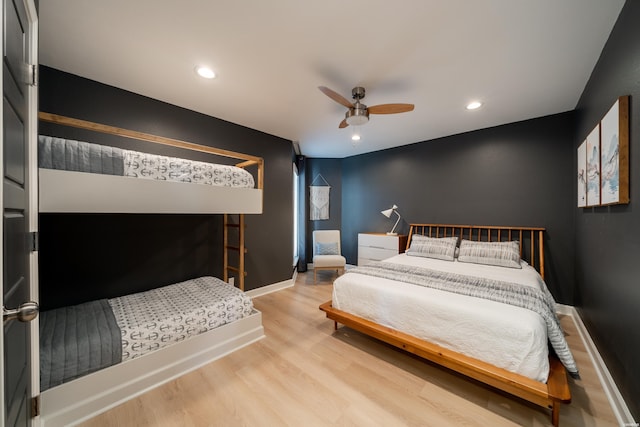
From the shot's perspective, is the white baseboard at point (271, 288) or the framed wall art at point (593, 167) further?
the white baseboard at point (271, 288)

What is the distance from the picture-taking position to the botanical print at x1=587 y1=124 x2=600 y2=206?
6.00 ft

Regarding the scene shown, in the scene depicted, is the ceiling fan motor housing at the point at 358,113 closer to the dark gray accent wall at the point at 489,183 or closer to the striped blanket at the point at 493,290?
the striped blanket at the point at 493,290

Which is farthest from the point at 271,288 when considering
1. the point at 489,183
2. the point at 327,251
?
the point at 489,183

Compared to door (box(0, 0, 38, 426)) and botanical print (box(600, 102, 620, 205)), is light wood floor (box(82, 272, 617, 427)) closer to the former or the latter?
door (box(0, 0, 38, 426))

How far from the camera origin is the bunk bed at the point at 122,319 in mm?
1388

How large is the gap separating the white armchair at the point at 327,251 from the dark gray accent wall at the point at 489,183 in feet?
2.31

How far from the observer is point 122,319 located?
5.86 feet

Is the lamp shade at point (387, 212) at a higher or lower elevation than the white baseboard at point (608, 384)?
higher

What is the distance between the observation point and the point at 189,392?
163 cm

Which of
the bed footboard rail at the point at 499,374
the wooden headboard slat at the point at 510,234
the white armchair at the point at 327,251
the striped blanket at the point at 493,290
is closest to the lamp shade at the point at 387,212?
the wooden headboard slat at the point at 510,234

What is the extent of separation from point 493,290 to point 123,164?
313cm

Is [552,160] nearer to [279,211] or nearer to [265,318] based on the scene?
[279,211]

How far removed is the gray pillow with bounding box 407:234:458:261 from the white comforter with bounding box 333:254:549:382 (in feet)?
2.21

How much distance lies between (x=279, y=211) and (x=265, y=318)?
166 cm
